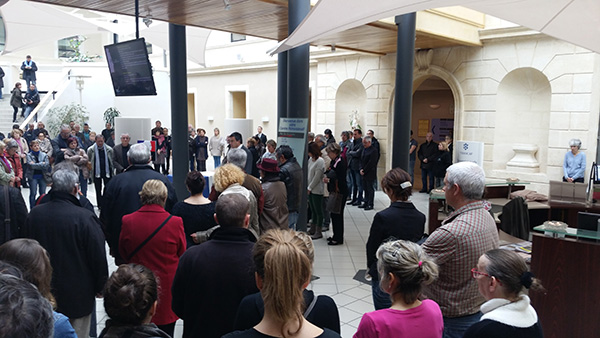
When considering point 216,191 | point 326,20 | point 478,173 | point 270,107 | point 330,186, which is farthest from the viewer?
point 270,107

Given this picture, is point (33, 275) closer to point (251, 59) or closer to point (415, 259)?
point (415, 259)

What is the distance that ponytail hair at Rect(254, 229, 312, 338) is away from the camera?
62.2 inches

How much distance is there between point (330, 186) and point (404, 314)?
209 inches

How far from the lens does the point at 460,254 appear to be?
251cm

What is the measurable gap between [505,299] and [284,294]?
3.41 ft

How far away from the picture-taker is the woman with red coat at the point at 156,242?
3.24 m

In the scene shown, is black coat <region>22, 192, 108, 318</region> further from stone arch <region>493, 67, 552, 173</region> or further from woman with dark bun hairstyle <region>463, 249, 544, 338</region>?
stone arch <region>493, 67, 552, 173</region>

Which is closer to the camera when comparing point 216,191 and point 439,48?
point 216,191

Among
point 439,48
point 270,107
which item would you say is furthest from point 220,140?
point 439,48

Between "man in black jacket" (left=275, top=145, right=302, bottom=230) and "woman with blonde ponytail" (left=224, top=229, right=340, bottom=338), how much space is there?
409 cm

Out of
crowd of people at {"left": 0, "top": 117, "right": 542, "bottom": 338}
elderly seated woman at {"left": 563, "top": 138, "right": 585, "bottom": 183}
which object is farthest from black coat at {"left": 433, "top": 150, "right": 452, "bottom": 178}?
crowd of people at {"left": 0, "top": 117, "right": 542, "bottom": 338}

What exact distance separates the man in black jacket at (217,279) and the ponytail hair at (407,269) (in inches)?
29.1

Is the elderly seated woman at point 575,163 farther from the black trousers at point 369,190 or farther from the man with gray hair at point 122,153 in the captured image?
the man with gray hair at point 122,153

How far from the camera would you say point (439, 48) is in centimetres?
1226
